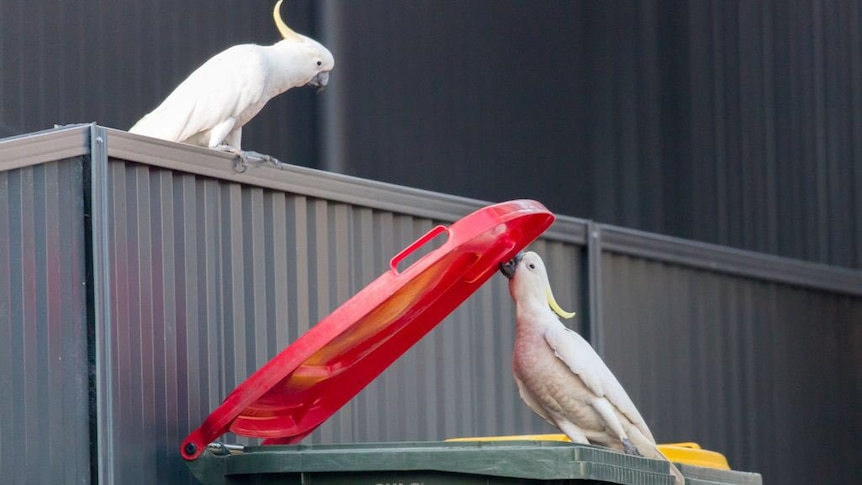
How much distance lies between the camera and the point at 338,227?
564cm

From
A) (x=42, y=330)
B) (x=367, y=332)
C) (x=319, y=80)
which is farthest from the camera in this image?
(x=319, y=80)

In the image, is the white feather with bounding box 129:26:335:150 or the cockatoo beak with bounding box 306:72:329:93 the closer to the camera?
the white feather with bounding box 129:26:335:150

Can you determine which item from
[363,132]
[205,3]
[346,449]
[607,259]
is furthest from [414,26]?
[346,449]

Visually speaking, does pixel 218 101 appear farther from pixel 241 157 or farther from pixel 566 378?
pixel 566 378

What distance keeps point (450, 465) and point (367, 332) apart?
0.64m

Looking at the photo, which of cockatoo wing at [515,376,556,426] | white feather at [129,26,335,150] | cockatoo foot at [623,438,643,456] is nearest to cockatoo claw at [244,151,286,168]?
white feather at [129,26,335,150]

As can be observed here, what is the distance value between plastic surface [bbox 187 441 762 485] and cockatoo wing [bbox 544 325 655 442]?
A: 40 cm

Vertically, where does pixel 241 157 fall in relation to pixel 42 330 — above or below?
above

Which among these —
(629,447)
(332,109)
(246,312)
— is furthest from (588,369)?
(332,109)

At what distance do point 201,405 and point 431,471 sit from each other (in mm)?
1235

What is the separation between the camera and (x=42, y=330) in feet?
14.9

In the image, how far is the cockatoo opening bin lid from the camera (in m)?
4.17

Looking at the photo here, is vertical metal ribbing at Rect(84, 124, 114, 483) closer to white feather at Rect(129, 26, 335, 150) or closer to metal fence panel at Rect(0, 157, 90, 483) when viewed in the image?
metal fence panel at Rect(0, 157, 90, 483)

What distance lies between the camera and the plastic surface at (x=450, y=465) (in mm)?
3809
